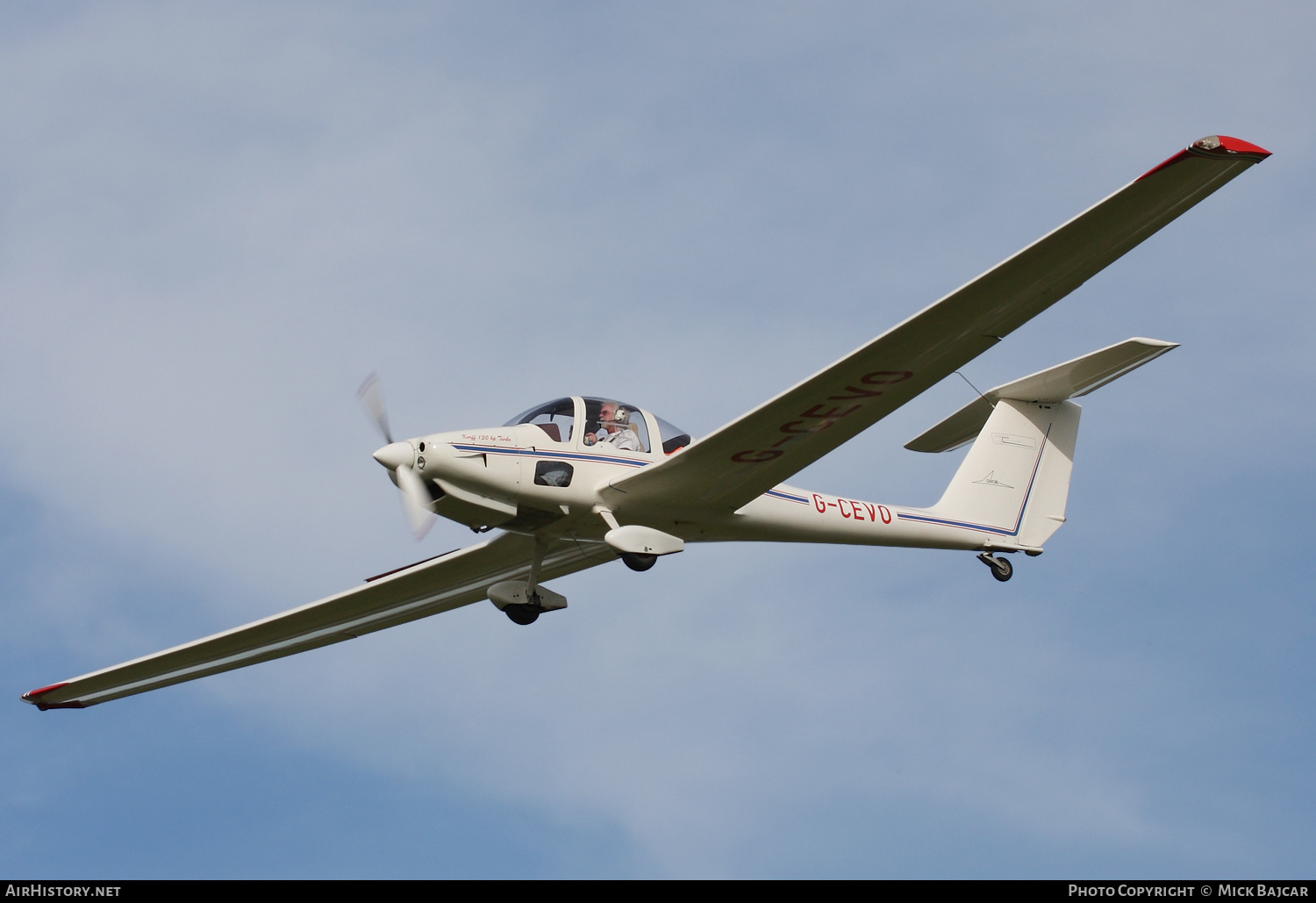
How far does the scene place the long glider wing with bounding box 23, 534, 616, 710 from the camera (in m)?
15.1

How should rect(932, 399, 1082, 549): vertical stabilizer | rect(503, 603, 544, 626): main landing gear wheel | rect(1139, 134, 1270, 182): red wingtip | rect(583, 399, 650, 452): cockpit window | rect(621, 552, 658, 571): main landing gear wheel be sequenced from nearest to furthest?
rect(1139, 134, 1270, 182): red wingtip → rect(621, 552, 658, 571): main landing gear wheel → rect(583, 399, 650, 452): cockpit window → rect(503, 603, 544, 626): main landing gear wheel → rect(932, 399, 1082, 549): vertical stabilizer

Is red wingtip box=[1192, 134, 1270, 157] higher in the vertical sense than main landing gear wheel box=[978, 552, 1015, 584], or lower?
higher

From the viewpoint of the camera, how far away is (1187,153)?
1009cm

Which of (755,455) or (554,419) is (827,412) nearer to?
(755,455)

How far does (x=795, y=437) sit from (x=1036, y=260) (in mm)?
3057

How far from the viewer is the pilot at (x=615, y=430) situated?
515 inches

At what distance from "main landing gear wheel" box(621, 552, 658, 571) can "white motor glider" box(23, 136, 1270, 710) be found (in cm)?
2

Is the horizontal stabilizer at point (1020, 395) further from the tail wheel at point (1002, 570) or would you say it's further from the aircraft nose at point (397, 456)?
the aircraft nose at point (397, 456)

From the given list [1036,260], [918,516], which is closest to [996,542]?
[918,516]

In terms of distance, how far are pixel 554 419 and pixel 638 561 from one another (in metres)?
1.72

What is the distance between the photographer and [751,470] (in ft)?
43.1

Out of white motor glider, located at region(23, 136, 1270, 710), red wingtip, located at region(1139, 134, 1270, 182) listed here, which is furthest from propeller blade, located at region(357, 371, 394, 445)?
red wingtip, located at region(1139, 134, 1270, 182)

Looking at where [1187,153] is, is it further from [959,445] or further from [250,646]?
[250,646]

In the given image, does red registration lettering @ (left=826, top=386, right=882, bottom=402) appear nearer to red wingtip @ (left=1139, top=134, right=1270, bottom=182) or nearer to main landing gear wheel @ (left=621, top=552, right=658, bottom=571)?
main landing gear wheel @ (left=621, top=552, right=658, bottom=571)
